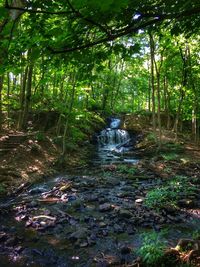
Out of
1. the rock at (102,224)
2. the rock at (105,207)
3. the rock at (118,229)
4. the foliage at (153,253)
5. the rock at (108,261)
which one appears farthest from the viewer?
the rock at (105,207)

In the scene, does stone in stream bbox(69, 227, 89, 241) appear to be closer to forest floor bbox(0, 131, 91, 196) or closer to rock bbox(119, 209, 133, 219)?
rock bbox(119, 209, 133, 219)

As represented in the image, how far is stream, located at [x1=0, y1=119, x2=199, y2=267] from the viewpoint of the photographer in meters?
6.41

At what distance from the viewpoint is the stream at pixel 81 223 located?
21.0ft

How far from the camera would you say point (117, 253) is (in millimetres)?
6477

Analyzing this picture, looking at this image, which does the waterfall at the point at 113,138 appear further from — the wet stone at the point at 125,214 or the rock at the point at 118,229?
the rock at the point at 118,229

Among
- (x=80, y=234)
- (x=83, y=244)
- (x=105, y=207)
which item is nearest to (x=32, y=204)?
(x=105, y=207)

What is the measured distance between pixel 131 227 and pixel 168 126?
21035 mm

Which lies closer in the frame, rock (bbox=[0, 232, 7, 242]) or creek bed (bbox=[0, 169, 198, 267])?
creek bed (bbox=[0, 169, 198, 267])

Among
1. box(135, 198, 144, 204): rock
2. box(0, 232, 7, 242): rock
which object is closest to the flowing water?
box(135, 198, 144, 204): rock

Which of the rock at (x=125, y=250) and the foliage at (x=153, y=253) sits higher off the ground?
the foliage at (x=153, y=253)

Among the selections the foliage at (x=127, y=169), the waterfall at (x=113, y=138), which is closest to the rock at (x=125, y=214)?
the foliage at (x=127, y=169)

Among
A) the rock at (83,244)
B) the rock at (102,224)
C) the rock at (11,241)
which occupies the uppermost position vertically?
the rock at (102,224)

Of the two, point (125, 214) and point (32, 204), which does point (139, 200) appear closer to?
point (125, 214)

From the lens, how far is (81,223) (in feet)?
26.8
